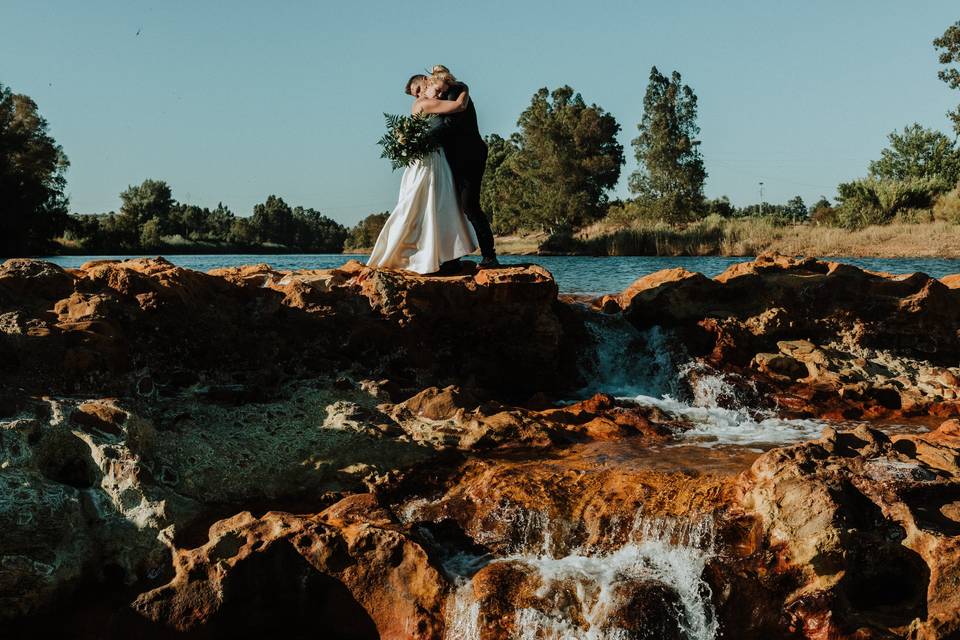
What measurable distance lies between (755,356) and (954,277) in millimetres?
3307

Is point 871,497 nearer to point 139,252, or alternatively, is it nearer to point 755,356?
point 755,356

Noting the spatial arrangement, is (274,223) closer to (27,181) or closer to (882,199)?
(27,181)

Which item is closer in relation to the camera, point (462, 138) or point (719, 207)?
point (462, 138)

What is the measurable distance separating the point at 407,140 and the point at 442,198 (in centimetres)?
76

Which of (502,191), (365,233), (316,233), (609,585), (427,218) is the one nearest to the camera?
(609,585)

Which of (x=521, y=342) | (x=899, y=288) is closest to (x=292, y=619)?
(x=521, y=342)

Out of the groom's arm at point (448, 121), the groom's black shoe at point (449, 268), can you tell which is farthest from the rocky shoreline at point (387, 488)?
the groom's arm at point (448, 121)

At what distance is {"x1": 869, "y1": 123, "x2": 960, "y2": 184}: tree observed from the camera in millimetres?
53188

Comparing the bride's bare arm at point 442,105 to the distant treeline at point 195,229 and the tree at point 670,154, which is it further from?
the tree at point 670,154

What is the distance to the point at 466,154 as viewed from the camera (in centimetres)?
970

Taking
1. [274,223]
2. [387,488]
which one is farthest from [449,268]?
[274,223]

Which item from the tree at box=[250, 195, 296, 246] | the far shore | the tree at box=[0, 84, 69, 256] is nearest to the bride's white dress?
the far shore

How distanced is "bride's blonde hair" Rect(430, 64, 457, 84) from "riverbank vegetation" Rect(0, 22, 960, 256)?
78.8ft

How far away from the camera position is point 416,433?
6.68m
